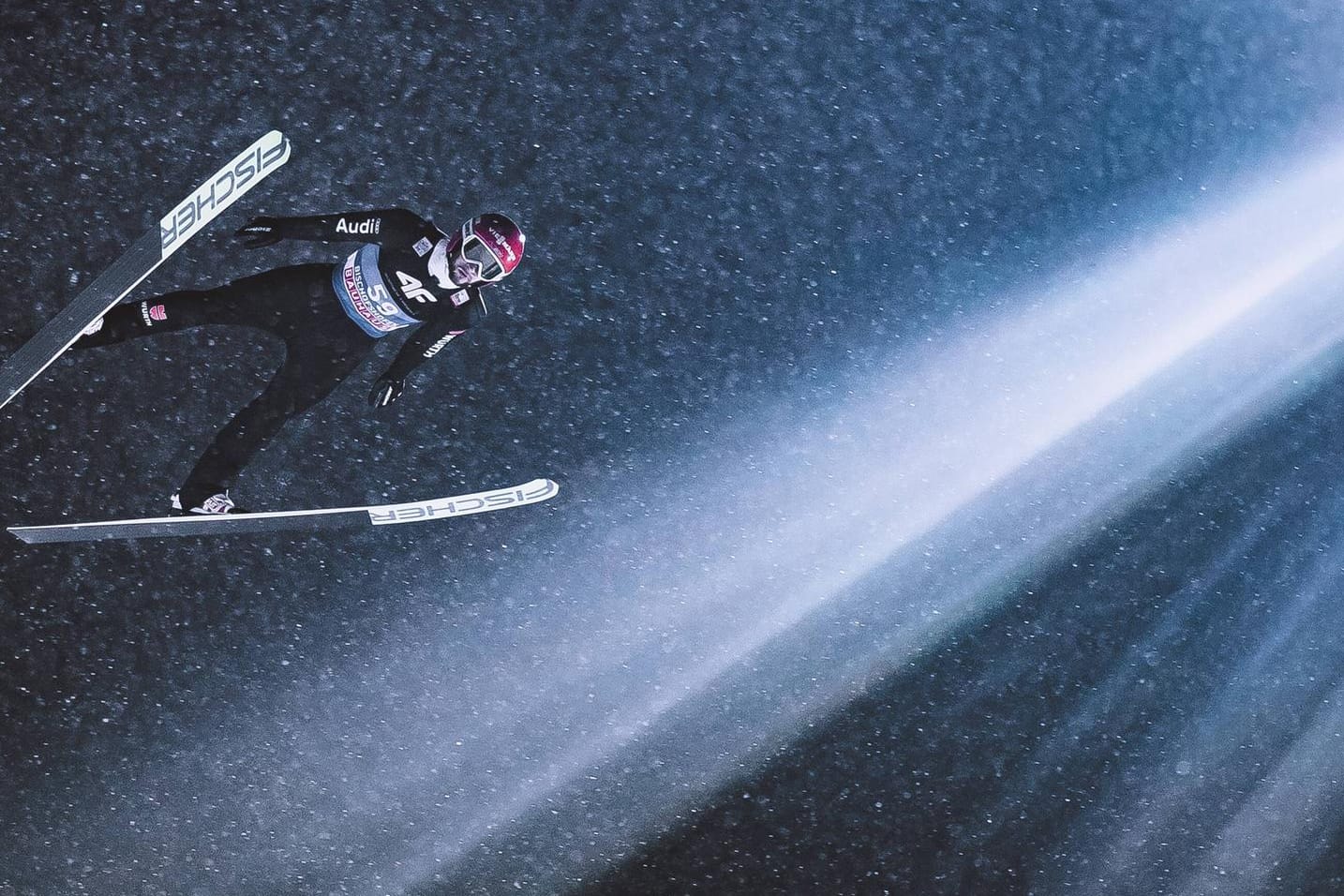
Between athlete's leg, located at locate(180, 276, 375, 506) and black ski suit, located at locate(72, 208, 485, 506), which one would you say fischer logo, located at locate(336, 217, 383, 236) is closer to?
black ski suit, located at locate(72, 208, 485, 506)

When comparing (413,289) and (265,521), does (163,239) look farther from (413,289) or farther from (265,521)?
(265,521)

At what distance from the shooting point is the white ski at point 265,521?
2.48 metres

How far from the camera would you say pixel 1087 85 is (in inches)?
109

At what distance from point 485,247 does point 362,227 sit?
26cm

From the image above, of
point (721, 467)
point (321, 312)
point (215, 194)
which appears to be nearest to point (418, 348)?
point (321, 312)

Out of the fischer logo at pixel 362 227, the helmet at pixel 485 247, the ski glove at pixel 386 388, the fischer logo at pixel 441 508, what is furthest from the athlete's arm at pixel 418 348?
the fischer logo at pixel 441 508

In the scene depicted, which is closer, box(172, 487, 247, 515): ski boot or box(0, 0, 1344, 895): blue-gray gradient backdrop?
box(172, 487, 247, 515): ski boot

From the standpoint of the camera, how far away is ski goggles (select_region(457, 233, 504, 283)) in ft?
7.13

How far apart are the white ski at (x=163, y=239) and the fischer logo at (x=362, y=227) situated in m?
0.19

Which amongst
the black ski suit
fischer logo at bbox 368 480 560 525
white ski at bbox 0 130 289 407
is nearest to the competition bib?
the black ski suit

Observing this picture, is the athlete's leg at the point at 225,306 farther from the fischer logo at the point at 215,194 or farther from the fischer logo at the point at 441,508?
the fischer logo at the point at 441,508

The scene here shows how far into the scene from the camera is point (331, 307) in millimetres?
2309

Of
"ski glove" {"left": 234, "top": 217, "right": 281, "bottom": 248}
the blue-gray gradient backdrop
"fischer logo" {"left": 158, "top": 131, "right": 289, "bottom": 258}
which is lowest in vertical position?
the blue-gray gradient backdrop

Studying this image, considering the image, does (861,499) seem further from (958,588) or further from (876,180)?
(876,180)
